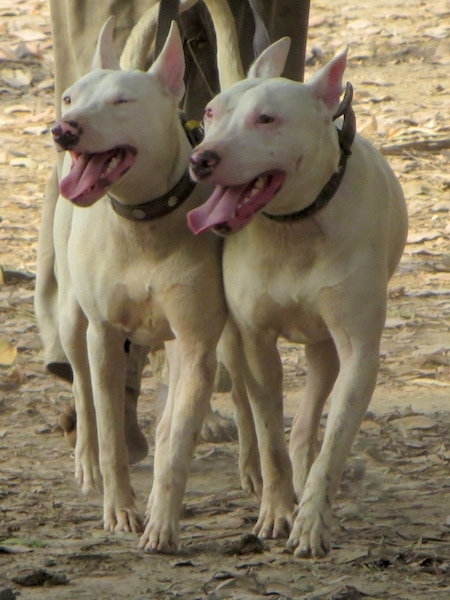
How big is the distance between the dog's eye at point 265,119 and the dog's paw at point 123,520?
1.51 metres

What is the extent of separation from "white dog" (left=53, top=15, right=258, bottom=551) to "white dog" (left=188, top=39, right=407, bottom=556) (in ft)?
0.57

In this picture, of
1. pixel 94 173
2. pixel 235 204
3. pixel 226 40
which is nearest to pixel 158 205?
pixel 94 173

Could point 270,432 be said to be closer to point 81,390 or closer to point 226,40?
point 81,390

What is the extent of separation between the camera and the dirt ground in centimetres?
459

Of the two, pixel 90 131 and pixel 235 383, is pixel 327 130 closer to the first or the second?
pixel 90 131

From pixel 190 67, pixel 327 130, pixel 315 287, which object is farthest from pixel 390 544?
pixel 190 67

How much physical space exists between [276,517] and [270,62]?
1.58m

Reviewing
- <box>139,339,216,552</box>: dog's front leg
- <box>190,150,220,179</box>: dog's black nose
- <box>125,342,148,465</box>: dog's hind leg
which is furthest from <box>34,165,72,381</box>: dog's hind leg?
<box>190,150,220,179</box>: dog's black nose

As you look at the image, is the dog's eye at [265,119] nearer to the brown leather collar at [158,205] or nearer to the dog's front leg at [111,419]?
the brown leather collar at [158,205]

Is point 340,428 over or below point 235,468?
over

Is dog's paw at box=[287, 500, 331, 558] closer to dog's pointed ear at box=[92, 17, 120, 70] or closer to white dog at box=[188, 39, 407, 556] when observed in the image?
white dog at box=[188, 39, 407, 556]

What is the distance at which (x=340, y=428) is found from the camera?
4.92 m

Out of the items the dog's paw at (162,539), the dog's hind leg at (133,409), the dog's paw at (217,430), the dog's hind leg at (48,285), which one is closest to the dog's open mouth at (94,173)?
the dog's paw at (162,539)

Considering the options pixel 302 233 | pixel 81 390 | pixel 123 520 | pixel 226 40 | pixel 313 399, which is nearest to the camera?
pixel 302 233
